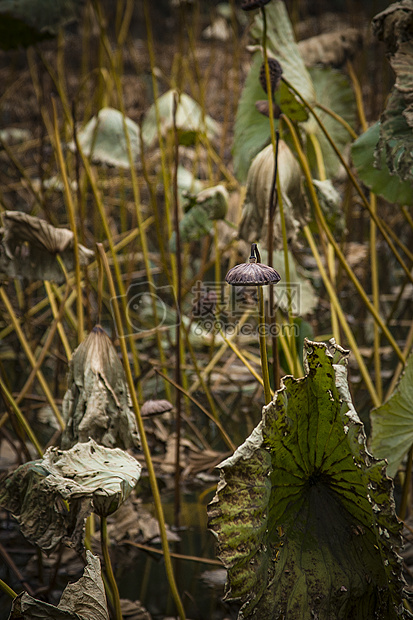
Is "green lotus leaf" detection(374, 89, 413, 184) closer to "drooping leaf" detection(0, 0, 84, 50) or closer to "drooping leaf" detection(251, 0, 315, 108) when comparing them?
"drooping leaf" detection(251, 0, 315, 108)

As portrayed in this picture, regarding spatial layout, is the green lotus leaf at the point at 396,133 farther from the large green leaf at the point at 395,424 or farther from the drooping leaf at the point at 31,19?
the drooping leaf at the point at 31,19

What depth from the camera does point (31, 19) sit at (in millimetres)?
999

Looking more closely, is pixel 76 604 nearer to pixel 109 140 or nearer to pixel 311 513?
pixel 311 513

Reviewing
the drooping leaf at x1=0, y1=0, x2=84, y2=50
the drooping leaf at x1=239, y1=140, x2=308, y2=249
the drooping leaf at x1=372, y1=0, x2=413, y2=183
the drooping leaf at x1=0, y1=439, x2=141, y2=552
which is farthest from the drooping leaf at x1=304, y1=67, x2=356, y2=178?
the drooping leaf at x1=0, y1=439, x2=141, y2=552

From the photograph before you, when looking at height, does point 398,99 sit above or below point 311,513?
above

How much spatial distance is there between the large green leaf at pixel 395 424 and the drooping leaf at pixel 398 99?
25 centimetres

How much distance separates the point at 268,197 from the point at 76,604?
565mm

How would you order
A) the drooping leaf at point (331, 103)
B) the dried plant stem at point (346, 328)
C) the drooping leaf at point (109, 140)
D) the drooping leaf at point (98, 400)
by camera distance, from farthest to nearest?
the drooping leaf at point (109, 140), the drooping leaf at point (331, 103), the dried plant stem at point (346, 328), the drooping leaf at point (98, 400)

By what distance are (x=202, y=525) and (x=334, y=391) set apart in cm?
60

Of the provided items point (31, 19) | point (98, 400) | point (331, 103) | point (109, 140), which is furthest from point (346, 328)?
point (109, 140)

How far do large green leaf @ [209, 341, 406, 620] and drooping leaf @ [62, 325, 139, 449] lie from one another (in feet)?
0.77

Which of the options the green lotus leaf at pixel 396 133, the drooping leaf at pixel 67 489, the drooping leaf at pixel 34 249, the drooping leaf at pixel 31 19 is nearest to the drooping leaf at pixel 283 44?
the green lotus leaf at pixel 396 133

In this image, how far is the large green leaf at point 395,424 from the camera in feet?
2.27

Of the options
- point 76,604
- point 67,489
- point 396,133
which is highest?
point 396,133
